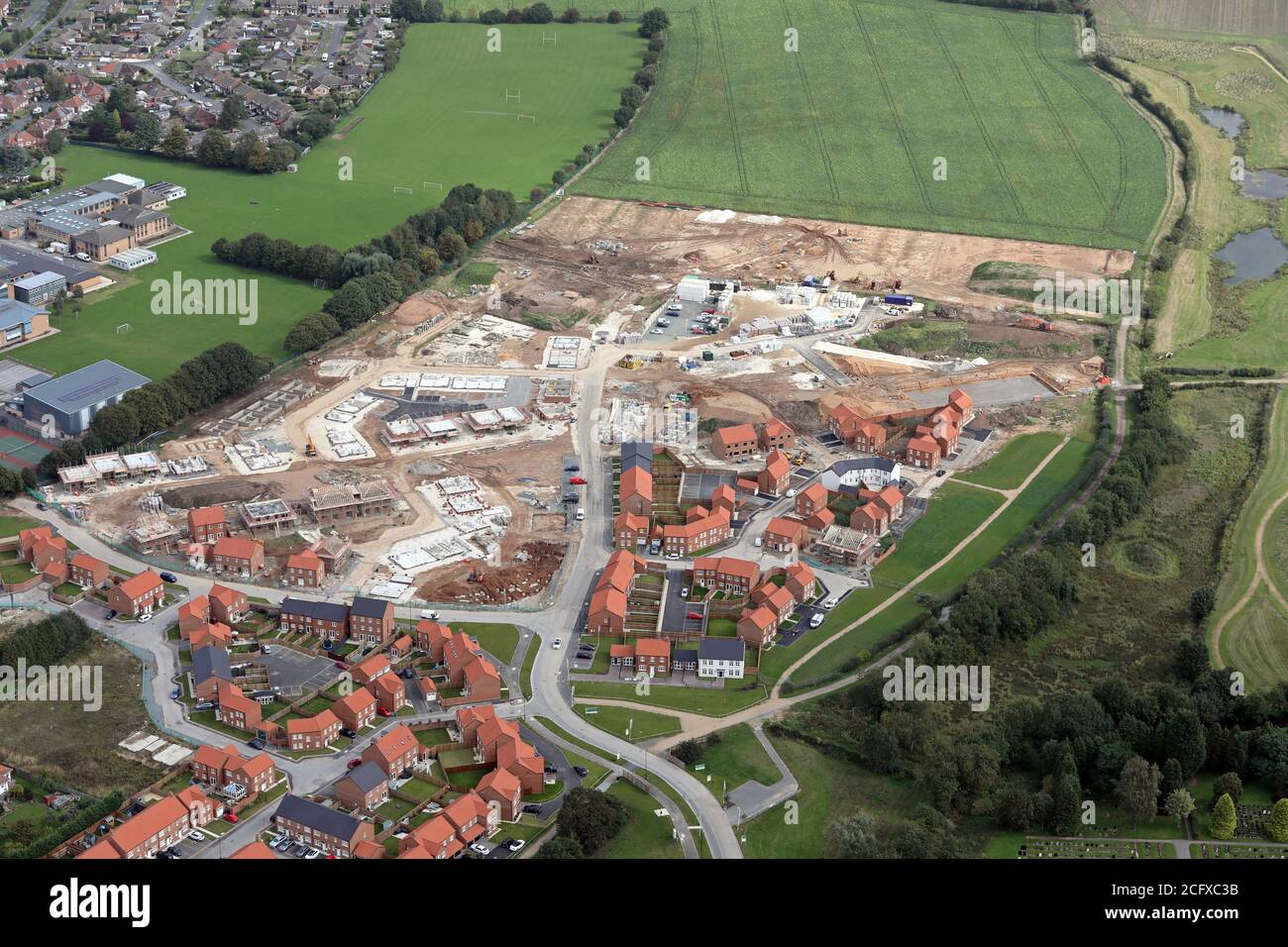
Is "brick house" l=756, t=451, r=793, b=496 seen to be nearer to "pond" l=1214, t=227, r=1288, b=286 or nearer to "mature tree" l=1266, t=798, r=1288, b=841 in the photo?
"mature tree" l=1266, t=798, r=1288, b=841

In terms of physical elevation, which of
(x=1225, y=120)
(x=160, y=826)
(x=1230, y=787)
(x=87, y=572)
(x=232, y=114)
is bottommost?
(x=87, y=572)

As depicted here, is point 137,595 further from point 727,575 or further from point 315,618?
point 727,575

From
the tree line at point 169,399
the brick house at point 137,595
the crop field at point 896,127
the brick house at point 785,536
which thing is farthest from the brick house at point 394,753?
the crop field at point 896,127

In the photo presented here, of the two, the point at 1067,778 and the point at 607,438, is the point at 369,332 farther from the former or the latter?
the point at 1067,778

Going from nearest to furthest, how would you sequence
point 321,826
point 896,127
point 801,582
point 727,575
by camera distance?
point 321,826, point 801,582, point 727,575, point 896,127

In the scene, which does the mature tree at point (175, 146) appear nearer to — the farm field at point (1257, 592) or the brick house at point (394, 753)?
the brick house at point (394, 753)

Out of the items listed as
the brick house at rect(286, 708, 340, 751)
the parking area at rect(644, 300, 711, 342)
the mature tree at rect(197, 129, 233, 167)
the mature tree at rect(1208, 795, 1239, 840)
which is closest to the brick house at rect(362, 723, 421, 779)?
the brick house at rect(286, 708, 340, 751)

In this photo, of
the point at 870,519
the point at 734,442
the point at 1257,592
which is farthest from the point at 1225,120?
the point at 870,519
